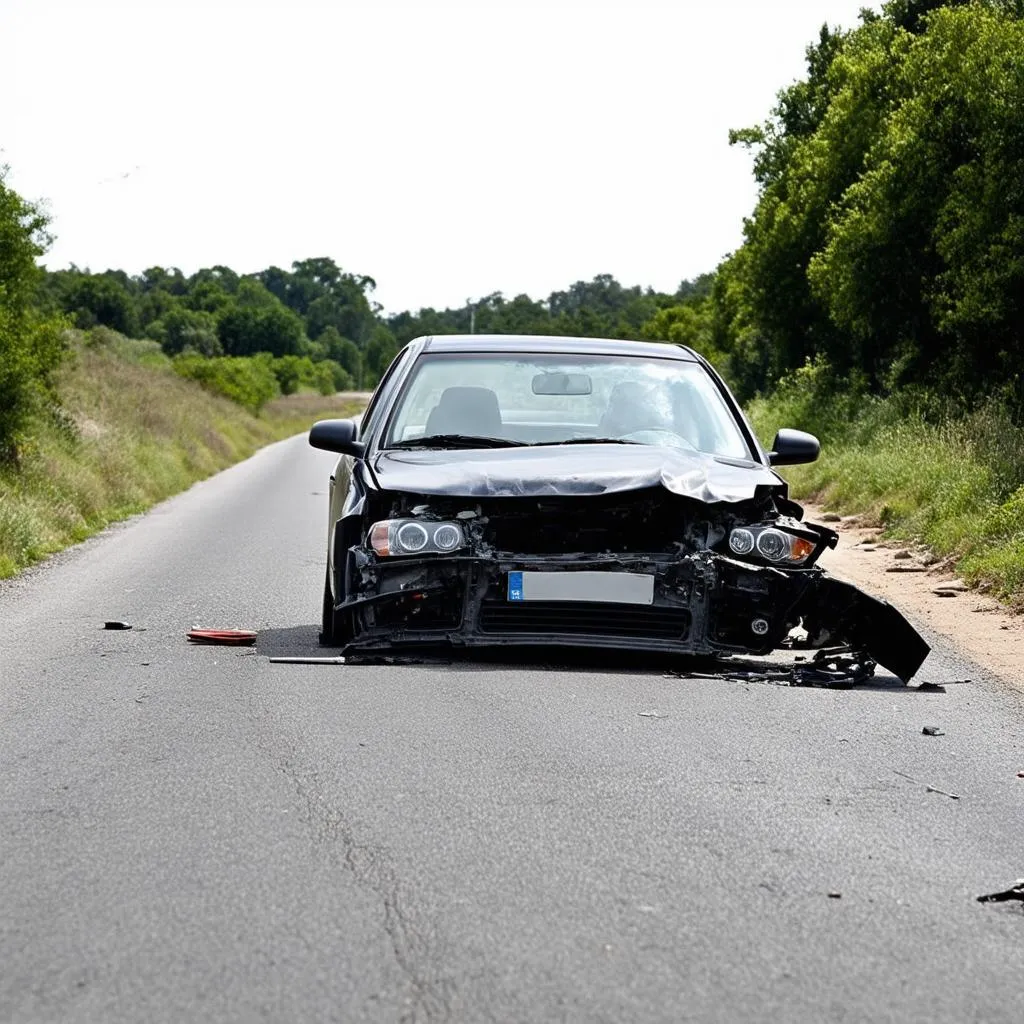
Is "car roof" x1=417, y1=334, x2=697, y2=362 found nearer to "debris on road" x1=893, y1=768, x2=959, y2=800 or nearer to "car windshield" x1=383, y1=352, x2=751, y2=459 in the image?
"car windshield" x1=383, y1=352, x2=751, y2=459

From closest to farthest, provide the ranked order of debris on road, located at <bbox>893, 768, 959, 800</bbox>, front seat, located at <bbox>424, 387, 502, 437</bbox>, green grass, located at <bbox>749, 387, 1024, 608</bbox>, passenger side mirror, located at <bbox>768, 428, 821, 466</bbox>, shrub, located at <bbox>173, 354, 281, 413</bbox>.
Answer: debris on road, located at <bbox>893, 768, 959, 800</bbox>, passenger side mirror, located at <bbox>768, 428, 821, 466</bbox>, front seat, located at <bbox>424, 387, 502, 437</bbox>, green grass, located at <bbox>749, 387, 1024, 608</bbox>, shrub, located at <bbox>173, 354, 281, 413</bbox>

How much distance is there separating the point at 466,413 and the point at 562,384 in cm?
59

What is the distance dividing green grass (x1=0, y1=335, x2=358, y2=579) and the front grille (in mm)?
7246

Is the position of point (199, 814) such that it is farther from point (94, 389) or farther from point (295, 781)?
point (94, 389)

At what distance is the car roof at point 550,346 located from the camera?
973 cm

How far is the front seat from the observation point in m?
9.09

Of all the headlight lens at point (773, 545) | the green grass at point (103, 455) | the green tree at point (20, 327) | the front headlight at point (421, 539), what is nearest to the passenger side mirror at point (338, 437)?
the front headlight at point (421, 539)

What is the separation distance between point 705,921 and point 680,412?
5.44 metres

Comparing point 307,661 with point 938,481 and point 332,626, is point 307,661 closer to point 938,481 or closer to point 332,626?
point 332,626

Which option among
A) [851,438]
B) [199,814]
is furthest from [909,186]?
[199,814]

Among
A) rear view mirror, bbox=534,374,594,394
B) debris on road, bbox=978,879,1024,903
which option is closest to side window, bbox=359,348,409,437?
rear view mirror, bbox=534,374,594,394

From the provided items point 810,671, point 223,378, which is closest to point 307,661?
point 810,671

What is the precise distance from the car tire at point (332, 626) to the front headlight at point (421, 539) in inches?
31.2

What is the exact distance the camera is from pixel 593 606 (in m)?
8.01
